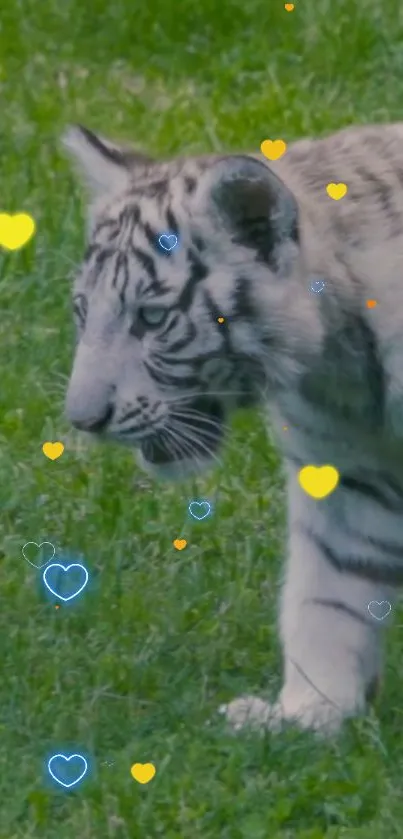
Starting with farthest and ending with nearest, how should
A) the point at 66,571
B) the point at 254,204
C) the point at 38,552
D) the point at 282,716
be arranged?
the point at 38,552, the point at 66,571, the point at 282,716, the point at 254,204

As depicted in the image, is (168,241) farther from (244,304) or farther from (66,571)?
(66,571)

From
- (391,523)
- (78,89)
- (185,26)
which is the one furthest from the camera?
(185,26)

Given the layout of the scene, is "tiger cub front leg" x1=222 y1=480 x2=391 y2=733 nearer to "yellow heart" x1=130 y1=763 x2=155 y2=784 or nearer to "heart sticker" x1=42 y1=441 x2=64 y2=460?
"yellow heart" x1=130 y1=763 x2=155 y2=784

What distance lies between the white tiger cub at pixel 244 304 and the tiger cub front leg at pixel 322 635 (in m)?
0.12

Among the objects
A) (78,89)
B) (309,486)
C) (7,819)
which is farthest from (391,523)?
(78,89)

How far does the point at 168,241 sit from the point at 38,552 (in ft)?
3.89

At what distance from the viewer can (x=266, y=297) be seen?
2.93 metres

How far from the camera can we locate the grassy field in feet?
10.1

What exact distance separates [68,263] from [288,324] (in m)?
2.12

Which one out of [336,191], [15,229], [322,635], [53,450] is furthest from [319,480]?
[15,229]

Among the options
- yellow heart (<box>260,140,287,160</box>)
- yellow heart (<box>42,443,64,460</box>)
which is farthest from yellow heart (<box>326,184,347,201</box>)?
yellow heart (<box>42,443,64,460</box>)

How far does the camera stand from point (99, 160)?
3170mm

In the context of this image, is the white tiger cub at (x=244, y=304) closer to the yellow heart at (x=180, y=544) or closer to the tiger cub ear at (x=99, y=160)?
the tiger cub ear at (x=99, y=160)

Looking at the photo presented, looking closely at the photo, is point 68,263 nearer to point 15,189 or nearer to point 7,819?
point 15,189
